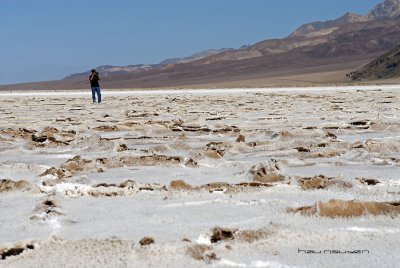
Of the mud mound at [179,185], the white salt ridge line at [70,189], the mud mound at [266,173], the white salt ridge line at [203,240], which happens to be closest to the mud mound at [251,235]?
the white salt ridge line at [203,240]

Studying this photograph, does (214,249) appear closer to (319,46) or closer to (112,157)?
(112,157)

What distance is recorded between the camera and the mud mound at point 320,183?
2697mm

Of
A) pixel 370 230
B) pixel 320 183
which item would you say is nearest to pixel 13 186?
pixel 320 183

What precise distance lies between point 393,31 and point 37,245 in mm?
163866

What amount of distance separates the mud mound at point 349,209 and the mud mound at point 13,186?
143 centimetres

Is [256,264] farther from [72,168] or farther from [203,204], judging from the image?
[72,168]

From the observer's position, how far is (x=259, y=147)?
4.26 metres

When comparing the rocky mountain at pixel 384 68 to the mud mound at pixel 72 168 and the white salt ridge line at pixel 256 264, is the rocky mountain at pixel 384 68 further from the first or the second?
the white salt ridge line at pixel 256 264

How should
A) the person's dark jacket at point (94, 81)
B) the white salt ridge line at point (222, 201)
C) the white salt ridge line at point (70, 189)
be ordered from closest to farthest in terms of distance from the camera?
the white salt ridge line at point (222, 201)
the white salt ridge line at point (70, 189)
the person's dark jacket at point (94, 81)

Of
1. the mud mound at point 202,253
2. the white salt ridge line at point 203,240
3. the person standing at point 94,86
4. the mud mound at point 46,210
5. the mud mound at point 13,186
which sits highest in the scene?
the person standing at point 94,86

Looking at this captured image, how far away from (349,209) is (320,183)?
0.54 metres

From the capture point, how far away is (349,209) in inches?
86.4

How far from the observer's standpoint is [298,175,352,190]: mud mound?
270 centimetres

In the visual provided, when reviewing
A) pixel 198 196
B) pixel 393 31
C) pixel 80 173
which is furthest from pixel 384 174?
pixel 393 31
